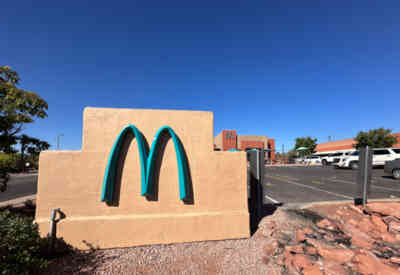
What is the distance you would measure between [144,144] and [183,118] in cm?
109

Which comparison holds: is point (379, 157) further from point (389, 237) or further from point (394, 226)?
point (389, 237)

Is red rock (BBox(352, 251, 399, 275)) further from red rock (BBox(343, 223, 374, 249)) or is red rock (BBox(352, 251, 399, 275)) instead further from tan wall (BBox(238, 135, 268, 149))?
tan wall (BBox(238, 135, 268, 149))

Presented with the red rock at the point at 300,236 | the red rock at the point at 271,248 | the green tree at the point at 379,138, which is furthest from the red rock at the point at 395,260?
the green tree at the point at 379,138

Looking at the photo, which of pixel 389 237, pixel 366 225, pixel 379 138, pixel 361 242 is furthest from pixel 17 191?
pixel 379 138

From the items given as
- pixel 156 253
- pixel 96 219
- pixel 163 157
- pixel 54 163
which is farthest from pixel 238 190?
pixel 54 163

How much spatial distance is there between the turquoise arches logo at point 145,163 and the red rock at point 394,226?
5.40 m

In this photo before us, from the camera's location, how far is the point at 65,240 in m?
3.36

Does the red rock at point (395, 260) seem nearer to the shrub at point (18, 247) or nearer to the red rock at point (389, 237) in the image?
the red rock at point (389, 237)

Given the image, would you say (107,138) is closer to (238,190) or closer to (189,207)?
(189,207)

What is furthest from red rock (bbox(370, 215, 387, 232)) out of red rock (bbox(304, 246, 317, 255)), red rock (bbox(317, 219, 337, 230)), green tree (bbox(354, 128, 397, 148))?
green tree (bbox(354, 128, 397, 148))

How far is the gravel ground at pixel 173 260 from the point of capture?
287 cm

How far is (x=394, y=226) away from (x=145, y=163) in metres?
6.57

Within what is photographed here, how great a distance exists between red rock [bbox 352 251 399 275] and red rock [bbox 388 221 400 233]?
2.14 metres

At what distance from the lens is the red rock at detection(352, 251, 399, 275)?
2.67m
